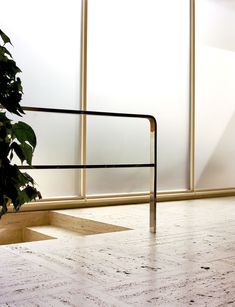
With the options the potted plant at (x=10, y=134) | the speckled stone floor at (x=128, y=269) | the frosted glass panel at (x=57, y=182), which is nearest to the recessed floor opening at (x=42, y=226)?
the frosted glass panel at (x=57, y=182)

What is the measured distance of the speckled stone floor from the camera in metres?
1.65

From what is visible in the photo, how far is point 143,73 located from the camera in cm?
471

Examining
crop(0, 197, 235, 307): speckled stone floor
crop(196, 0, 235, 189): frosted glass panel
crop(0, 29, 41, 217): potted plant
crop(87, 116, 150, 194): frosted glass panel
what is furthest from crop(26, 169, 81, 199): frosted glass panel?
crop(0, 29, 41, 217): potted plant

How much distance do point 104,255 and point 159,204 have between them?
7.61 feet

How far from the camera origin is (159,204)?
4598mm

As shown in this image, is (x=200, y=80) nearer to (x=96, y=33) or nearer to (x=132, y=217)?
(x=96, y=33)

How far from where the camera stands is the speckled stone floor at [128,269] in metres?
1.65

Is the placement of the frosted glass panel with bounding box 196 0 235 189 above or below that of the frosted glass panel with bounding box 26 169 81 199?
above

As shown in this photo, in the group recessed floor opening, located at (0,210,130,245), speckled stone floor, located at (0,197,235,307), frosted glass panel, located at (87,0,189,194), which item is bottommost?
recessed floor opening, located at (0,210,130,245)

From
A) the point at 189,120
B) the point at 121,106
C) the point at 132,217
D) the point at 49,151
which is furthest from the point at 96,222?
the point at 189,120

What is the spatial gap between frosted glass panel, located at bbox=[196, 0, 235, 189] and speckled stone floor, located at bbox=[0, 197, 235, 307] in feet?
7.04

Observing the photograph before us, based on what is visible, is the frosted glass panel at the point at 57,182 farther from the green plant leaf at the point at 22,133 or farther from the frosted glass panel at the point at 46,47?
the green plant leaf at the point at 22,133

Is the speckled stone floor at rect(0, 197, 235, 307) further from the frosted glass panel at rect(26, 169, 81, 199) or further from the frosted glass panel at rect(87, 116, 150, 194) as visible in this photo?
→ the frosted glass panel at rect(87, 116, 150, 194)

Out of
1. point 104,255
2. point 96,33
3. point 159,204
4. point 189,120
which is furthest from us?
point 189,120
